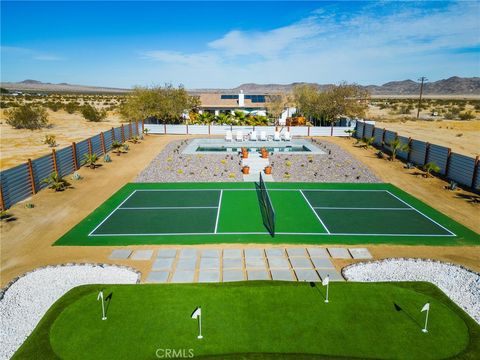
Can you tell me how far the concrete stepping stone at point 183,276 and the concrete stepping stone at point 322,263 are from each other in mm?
3944

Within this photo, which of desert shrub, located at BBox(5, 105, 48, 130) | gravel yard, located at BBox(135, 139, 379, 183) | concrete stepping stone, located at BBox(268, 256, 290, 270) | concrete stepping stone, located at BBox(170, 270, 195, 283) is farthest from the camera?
desert shrub, located at BBox(5, 105, 48, 130)

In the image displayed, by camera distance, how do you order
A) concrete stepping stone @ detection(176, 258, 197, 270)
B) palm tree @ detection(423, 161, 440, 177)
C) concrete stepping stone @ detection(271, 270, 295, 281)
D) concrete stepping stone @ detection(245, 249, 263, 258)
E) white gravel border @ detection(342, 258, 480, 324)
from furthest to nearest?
1. palm tree @ detection(423, 161, 440, 177)
2. concrete stepping stone @ detection(245, 249, 263, 258)
3. concrete stepping stone @ detection(176, 258, 197, 270)
4. concrete stepping stone @ detection(271, 270, 295, 281)
5. white gravel border @ detection(342, 258, 480, 324)

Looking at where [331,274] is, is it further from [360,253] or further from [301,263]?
[360,253]

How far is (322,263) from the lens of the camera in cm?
1162

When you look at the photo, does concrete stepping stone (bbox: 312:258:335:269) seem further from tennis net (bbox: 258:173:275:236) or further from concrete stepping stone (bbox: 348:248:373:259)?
tennis net (bbox: 258:173:275:236)

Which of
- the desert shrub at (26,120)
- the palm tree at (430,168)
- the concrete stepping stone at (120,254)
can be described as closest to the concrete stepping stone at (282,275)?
the concrete stepping stone at (120,254)

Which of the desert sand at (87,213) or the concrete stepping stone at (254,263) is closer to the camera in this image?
the concrete stepping stone at (254,263)

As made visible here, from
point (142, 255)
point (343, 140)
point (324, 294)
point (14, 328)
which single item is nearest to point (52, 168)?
point (142, 255)

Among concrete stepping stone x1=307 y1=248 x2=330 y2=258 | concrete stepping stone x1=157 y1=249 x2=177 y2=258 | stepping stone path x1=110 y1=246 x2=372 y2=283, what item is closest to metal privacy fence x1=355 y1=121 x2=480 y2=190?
stepping stone path x1=110 y1=246 x2=372 y2=283

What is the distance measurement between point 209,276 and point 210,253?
1.62 metres

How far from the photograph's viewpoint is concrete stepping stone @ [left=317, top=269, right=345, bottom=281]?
1067cm

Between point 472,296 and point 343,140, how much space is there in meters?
28.2

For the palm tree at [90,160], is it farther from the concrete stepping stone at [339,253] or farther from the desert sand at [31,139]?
the concrete stepping stone at [339,253]

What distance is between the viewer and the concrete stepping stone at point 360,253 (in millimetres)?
12133
